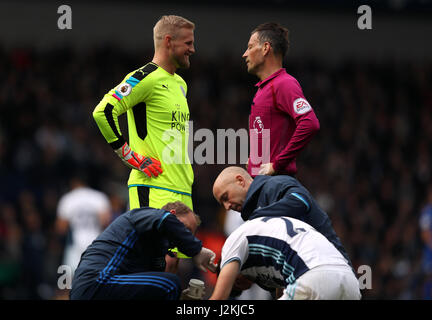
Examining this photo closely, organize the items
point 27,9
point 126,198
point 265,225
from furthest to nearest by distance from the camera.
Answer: point 27,9, point 126,198, point 265,225

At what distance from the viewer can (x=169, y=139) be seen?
5398mm

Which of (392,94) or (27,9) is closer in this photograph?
(27,9)

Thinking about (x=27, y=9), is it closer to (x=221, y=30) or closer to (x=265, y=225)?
(x=221, y=30)

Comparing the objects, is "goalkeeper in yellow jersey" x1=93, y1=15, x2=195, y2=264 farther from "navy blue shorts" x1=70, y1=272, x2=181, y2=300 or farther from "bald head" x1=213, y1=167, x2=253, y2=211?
"navy blue shorts" x1=70, y1=272, x2=181, y2=300

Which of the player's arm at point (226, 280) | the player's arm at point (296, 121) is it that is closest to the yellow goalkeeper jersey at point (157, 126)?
the player's arm at point (296, 121)

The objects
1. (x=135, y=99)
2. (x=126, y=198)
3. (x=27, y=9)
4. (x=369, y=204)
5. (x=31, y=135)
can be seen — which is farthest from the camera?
(x=27, y=9)

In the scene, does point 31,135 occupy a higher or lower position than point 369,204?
higher

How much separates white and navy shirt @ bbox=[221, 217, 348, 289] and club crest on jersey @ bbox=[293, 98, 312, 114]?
1.10 m

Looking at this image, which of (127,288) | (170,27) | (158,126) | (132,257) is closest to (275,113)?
(158,126)

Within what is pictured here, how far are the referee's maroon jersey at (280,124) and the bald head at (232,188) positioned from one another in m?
0.43

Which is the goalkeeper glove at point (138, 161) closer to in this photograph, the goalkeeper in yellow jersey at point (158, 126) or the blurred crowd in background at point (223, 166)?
the goalkeeper in yellow jersey at point (158, 126)

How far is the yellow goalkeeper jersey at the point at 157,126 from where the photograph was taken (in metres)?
5.29

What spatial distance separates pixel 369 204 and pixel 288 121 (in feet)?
32.6

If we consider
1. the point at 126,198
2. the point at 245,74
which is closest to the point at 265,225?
the point at 126,198
